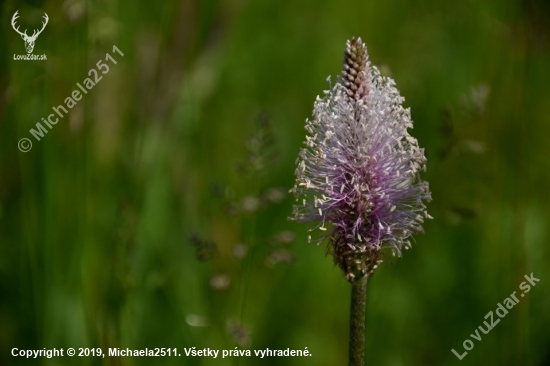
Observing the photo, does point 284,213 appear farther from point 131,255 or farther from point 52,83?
point 52,83

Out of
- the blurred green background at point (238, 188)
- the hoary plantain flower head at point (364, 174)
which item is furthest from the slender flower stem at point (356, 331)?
the blurred green background at point (238, 188)

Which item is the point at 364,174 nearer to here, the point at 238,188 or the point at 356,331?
the point at 356,331

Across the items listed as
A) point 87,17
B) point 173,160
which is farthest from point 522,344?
point 87,17

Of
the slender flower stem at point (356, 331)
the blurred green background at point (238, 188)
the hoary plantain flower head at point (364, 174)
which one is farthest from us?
the blurred green background at point (238, 188)

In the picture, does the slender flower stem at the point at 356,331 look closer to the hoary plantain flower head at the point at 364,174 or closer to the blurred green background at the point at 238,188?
the hoary plantain flower head at the point at 364,174

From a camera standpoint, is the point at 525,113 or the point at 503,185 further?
the point at 503,185

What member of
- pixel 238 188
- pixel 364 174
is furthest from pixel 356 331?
pixel 238 188
